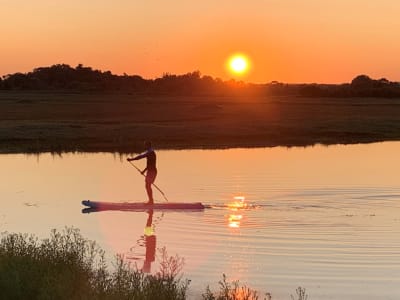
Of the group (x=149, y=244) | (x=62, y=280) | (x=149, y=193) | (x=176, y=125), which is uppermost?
(x=176, y=125)

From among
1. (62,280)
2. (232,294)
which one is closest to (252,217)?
(232,294)

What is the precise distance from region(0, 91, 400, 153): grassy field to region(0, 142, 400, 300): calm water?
41.2ft

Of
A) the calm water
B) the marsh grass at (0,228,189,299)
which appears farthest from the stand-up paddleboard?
the marsh grass at (0,228,189,299)

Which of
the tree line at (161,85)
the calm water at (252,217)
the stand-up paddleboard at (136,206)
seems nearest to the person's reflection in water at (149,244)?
the calm water at (252,217)

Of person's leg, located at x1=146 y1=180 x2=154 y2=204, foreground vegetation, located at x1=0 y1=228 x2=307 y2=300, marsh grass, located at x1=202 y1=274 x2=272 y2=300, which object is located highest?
person's leg, located at x1=146 y1=180 x2=154 y2=204

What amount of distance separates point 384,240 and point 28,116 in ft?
201

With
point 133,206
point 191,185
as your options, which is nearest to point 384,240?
point 133,206

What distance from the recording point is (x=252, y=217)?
76.7 ft

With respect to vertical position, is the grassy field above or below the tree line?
below

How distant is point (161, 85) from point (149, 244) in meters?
129

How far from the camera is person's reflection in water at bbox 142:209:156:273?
16.5m

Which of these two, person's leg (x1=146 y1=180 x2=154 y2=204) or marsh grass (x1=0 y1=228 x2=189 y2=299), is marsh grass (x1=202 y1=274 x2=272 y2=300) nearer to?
marsh grass (x1=0 y1=228 x2=189 y2=299)

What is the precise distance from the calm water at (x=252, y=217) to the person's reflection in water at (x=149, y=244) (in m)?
0.10

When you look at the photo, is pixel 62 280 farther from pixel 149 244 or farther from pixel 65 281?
pixel 149 244
